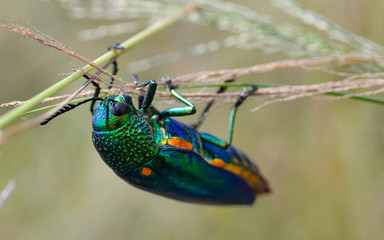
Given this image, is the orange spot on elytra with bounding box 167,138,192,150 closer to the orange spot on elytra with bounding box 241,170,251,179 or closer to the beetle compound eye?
the beetle compound eye

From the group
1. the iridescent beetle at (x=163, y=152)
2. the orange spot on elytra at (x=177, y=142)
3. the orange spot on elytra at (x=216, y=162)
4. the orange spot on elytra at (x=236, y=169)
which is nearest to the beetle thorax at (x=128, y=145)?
the iridescent beetle at (x=163, y=152)

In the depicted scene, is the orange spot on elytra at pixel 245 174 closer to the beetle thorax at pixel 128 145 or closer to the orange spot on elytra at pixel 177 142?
the orange spot on elytra at pixel 177 142

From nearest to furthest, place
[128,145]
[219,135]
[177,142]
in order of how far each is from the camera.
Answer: [128,145] < [177,142] < [219,135]

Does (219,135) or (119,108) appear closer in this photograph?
(119,108)

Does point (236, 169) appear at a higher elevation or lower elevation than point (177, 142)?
lower

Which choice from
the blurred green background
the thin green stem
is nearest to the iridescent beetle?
the thin green stem

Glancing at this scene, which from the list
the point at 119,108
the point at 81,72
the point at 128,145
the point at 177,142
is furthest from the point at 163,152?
the point at 81,72

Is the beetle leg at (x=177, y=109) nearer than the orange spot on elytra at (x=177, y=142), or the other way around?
the beetle leg at (x=177, y=109)

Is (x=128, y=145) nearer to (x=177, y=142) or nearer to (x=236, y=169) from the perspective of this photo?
(x=177, y=142)

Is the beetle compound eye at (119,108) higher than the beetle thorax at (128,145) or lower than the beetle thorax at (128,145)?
higher
